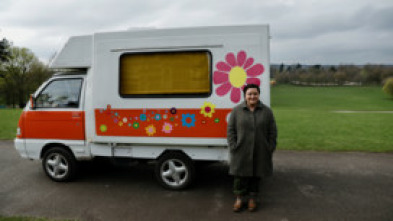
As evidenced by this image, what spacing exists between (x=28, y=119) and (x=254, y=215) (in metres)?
4.38

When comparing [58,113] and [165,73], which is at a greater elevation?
[165,73]

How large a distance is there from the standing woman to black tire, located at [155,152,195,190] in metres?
0.98

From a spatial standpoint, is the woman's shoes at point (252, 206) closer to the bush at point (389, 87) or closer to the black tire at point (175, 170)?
the black tire at point (175, 170)

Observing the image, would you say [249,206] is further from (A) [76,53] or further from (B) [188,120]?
(A) [76,53]

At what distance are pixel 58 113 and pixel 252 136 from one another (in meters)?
3.55

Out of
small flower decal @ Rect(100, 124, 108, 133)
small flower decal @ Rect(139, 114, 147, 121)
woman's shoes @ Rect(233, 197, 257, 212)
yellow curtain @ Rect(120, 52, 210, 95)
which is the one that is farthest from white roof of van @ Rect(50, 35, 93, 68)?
woman's shoes @ Rect(233, 197, 257, 212)

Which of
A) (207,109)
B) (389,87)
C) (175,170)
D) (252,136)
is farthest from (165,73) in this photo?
(389,87)

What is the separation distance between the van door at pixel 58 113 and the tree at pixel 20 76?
43.6 m

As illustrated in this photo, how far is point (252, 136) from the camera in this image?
389 cm

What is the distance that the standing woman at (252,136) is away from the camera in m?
3.88

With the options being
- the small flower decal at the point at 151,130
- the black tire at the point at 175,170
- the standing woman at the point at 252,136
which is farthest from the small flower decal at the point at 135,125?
the standing woman at the point at 252,136

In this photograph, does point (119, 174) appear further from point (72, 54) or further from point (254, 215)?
point (254, 215)

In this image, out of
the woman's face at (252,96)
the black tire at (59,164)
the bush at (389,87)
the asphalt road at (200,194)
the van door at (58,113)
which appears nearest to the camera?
the woman's face at (252,96)

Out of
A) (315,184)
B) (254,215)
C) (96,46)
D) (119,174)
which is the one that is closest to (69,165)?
(119,174)
